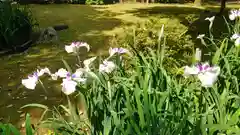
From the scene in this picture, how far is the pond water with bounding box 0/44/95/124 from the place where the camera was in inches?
195

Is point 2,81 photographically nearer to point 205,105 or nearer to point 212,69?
point 205,105

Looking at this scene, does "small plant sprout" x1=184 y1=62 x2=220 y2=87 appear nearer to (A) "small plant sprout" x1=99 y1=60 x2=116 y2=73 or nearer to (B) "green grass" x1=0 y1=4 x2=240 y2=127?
(A) "small plant sprout" x1=99 y1=60 x2=116 y2=73

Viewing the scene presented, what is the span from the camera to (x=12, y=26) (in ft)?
24.8

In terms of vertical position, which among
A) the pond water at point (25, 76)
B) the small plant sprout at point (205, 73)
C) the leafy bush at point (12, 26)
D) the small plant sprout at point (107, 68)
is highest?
the small plant sprout at point (205, 73)

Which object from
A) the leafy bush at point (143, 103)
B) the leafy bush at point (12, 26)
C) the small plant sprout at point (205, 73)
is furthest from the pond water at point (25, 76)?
the small plant sprout at point (205, 73)

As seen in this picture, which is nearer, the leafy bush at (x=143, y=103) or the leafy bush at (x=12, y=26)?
the leafy bush at (x=143, y=103)

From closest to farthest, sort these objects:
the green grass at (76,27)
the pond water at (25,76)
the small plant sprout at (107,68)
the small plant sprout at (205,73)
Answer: the small plant sprout at (205,73) < the small plant sprout at (107,68) < the pond water at (25,76) < the green grass at (76,27)

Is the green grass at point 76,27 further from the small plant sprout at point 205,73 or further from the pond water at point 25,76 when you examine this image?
the small plant sprout at point 205,73

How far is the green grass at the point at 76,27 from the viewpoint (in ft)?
20.4

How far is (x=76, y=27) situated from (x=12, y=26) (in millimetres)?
2639

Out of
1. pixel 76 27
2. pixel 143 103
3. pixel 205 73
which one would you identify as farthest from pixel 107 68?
pixel 76 27

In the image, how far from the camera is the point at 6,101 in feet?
16.7

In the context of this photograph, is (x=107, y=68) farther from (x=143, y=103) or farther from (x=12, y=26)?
(x=12, y=26)

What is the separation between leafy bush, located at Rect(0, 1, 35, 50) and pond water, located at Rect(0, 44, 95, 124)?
1.06 ft
